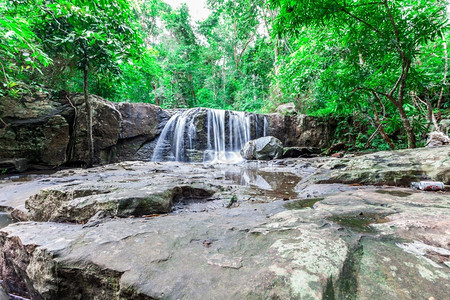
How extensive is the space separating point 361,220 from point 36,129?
837 cm

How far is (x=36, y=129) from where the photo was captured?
6.18 meters

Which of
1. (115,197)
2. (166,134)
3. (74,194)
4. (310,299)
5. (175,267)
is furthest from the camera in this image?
(166,134)

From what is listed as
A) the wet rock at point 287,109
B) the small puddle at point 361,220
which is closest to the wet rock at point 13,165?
the small puddle at point 361,220

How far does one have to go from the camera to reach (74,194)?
2012 mm

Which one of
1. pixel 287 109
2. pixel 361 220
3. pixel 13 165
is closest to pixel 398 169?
pixel 361 220

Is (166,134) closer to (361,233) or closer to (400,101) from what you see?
(400,101)

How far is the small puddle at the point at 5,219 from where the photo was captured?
7.12 feet

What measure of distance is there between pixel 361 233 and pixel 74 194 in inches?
95.7

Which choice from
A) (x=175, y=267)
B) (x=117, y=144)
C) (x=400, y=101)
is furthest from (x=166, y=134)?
(x=175, y=267)

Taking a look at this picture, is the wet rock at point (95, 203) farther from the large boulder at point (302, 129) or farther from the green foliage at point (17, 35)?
the large boulder at point (302, 129)

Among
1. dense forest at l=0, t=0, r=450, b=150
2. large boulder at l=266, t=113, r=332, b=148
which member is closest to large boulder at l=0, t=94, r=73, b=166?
dense forest at l=0, t=0, r=450, b=150

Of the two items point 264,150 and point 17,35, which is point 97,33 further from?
point 264,150

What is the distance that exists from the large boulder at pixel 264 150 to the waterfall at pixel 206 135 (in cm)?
65

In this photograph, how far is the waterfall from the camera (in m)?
9.16
